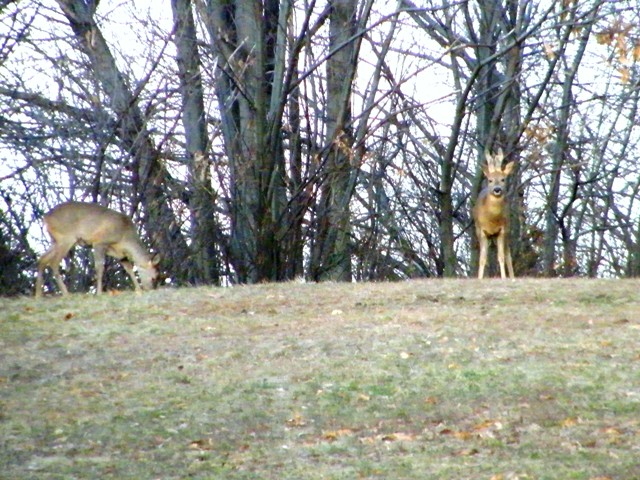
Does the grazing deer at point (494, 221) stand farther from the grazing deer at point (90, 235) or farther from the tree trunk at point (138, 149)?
the tree trunk at point (138, 149)

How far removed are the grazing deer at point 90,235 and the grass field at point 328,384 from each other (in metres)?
2.86

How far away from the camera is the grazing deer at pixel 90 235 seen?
16969mm

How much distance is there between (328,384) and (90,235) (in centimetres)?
774

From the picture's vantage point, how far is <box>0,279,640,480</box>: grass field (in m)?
8.37

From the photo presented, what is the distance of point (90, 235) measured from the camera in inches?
678

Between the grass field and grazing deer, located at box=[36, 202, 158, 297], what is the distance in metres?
2.86

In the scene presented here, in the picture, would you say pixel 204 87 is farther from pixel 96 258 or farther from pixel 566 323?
pixel 566 323

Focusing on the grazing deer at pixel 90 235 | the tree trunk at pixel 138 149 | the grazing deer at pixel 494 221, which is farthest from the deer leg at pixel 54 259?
the grazing deer at pixel 494 221

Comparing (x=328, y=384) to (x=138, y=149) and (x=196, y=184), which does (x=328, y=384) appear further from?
(x=138, y=149)

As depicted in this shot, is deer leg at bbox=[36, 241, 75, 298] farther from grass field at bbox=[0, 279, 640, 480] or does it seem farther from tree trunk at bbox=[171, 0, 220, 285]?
tree trunk at bbox=[171, 0, 220, 285]

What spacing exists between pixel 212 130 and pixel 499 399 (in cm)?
1537

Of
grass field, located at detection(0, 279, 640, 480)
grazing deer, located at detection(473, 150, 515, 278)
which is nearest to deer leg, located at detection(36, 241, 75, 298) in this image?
grass field, located at detection(0, 279, 640, 480)

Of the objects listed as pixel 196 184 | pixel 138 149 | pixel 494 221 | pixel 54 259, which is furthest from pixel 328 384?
pixel 138 149

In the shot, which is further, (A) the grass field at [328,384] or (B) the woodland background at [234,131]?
(B) the woodland background at [234,131]
